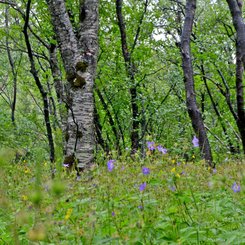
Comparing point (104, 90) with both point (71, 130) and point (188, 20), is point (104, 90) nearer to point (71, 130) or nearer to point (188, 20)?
point (188, 20)

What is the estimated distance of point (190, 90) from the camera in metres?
7.08

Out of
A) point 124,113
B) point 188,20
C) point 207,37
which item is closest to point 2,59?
point 124,113

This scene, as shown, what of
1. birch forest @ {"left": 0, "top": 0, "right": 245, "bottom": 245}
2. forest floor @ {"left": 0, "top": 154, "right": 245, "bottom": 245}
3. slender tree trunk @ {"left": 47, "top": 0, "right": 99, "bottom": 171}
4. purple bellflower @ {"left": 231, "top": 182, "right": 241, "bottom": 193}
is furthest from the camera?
slender tree trunk @ {"left": 47, "top": 0, "right": 99, "bottom": 171}

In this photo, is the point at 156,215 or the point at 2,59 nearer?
the point at 156,215

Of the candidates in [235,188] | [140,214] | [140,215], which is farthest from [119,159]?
[140,215]

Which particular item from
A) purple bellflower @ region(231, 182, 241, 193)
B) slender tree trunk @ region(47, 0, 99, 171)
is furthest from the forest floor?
slender tree trunk @ region(47, 0, 99, 171)

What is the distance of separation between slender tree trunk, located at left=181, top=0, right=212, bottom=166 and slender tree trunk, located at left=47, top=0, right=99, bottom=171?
2.18 metres

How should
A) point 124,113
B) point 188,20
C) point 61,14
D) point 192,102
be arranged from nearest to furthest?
1. point 61,14
2. point 192,102
3. point 188,20
4. point 124,113

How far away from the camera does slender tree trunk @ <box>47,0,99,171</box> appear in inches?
205

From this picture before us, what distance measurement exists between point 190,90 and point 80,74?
8.32 feet

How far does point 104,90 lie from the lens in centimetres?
1349

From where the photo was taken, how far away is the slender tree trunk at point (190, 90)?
696 centimetres

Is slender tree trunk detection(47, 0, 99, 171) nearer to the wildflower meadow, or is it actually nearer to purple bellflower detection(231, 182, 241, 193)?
the wildflower meadow

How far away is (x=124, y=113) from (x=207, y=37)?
4194mm
